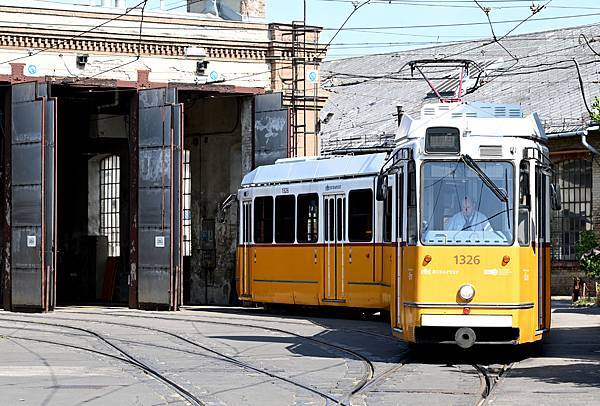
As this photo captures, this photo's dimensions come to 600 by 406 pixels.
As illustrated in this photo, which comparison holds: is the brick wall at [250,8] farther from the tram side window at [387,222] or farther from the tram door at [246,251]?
the tram side window at [387,222]

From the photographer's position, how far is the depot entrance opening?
136 ft

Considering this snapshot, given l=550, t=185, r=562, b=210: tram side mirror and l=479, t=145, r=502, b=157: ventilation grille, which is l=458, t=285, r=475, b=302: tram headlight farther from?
l=550, t=185, r=562, b=210: tram side mirror

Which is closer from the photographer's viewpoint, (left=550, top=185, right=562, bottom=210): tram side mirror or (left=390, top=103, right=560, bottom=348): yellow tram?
(left=390, top=103, right=560, bottom=348): yellow tram

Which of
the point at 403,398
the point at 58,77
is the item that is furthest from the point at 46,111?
the point at 403,398

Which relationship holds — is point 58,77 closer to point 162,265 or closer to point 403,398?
point 162,265

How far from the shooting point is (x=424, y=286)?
17688 mm

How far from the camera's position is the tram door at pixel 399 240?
18.4 m

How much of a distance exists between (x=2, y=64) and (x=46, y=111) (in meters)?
1.56

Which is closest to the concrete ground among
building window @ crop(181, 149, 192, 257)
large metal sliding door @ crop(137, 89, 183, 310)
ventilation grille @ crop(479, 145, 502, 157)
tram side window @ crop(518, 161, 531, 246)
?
tram side window @ crop(518, 161, 531, 246)

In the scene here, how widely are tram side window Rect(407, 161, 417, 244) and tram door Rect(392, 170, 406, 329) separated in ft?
0.84

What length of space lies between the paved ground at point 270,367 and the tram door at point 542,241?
2.31 ft

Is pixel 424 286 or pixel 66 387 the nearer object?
pixel 66 387

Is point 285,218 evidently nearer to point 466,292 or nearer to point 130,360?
point 130,360

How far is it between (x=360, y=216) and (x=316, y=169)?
204 centimetres
